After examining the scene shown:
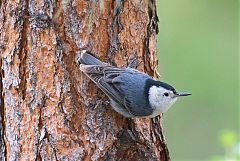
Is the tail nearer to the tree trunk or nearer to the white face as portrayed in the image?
the tree trunk

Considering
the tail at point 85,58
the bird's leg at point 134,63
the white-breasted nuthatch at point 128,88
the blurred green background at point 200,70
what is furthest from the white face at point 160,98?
the blurred green background at point 200,70

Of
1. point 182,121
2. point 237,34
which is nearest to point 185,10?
point 237,34

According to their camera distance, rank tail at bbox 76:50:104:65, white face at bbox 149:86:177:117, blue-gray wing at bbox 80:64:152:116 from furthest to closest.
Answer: white face at bbox 149:86:177:117 < blue-gray wing at bbox 80:64:152:116 < tail at bbox 76:50:104:65

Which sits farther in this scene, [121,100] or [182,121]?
[182,121]

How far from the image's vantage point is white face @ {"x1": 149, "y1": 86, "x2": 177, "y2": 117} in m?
3.47

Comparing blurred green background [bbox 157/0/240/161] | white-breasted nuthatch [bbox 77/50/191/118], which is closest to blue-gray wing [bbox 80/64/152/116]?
white-breasted nuthatch [bbox 77/50/191/118]

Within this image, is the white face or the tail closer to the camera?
the tail

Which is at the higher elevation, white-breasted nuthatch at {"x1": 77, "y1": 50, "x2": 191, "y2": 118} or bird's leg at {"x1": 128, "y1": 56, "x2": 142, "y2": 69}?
bird's leg at {"x1": 128, "y1": 56, "x2": 142, "y2": 69}

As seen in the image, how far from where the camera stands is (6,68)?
129 inches

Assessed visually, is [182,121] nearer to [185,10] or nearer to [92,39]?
[185,10]

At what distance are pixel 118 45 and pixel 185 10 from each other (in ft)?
10.9

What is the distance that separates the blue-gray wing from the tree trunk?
0.13ft

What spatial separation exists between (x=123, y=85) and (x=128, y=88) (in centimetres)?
3

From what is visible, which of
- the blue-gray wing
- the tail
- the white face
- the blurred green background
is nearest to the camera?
the tail
